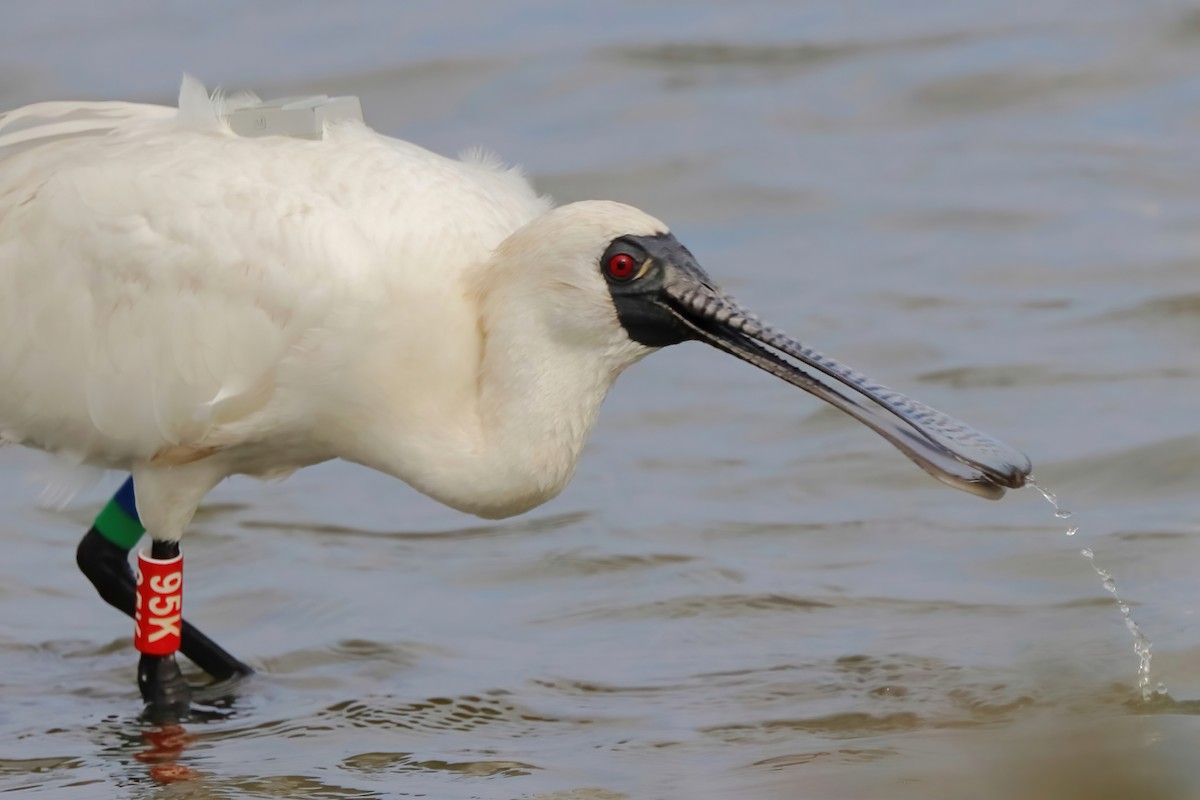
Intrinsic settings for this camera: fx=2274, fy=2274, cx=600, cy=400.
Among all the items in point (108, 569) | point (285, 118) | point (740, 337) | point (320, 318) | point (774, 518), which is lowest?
point (108, 569)

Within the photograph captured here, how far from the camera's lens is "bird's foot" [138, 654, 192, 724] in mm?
7887

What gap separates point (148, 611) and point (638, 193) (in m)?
7.52

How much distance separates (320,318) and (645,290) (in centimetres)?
103

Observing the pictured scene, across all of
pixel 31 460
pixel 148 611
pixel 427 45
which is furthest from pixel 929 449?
pixel 427 45

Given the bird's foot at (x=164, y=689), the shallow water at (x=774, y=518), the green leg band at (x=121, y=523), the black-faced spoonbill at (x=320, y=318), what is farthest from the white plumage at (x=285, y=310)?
the shallow water at (x=774, y=518)

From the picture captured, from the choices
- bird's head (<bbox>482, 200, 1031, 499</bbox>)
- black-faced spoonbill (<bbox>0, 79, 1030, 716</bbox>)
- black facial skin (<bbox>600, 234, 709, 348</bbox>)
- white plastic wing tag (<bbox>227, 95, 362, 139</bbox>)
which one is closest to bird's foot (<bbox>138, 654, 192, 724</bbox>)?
black-faced spoonbill (<bbox>0, 79, 1030, 716</bbox>)

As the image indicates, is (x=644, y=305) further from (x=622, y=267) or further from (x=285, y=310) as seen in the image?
(x=285, y=310)

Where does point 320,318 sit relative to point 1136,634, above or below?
above

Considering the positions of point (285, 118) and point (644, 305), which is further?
point (285, 118)

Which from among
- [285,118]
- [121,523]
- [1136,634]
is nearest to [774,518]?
[1136,634]

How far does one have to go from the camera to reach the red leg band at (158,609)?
7.89 meters

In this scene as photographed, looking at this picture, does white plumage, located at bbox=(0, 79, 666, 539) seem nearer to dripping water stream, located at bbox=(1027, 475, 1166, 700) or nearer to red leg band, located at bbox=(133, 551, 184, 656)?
red leg band, located at bbox=(133, 551, 184, 656)

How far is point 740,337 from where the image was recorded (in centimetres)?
701

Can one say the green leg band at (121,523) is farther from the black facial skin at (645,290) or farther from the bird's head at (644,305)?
the black facial skin at (645,290)
